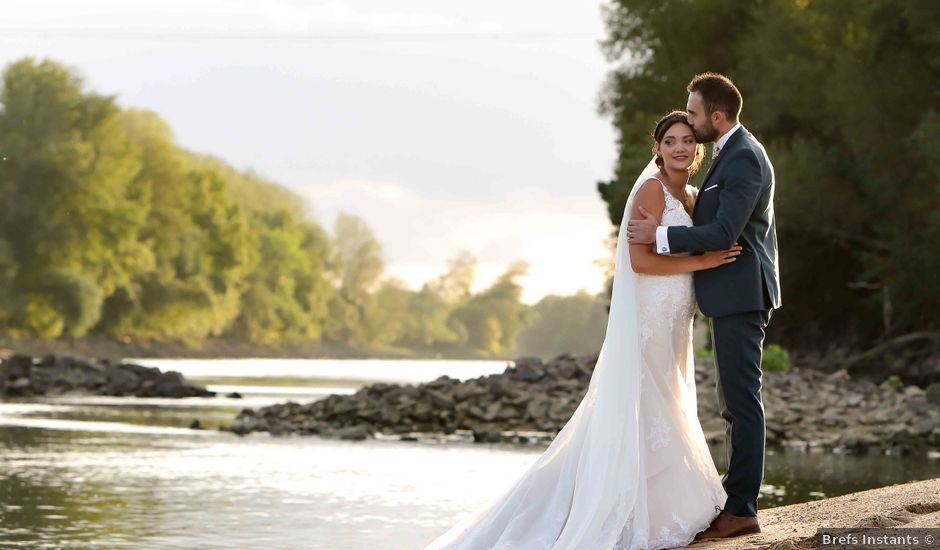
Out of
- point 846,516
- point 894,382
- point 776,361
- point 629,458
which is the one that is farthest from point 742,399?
point 894,382

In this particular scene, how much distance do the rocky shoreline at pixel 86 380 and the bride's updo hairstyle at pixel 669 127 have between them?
27.2 m

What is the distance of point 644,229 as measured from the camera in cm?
681

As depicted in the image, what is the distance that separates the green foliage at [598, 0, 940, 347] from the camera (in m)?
32.6

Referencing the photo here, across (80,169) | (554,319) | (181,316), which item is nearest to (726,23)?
Result: (80,169)

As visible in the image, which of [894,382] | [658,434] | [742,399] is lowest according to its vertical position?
[658,434]

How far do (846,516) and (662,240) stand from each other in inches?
58.6

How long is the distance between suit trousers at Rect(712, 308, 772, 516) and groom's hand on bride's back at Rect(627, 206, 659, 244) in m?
0.48

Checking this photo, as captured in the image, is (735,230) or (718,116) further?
(718,116)

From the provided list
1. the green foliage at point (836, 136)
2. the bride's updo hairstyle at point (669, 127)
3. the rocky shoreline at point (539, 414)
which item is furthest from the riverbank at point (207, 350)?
the bride's updo hairstyle at point (669, 127)

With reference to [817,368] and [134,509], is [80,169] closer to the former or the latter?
[817,368]

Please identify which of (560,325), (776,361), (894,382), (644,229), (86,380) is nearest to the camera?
(644,229)

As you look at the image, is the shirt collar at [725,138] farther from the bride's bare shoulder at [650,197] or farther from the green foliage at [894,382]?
the green foliage at [894,382]

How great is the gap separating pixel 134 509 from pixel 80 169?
56749 millimetres

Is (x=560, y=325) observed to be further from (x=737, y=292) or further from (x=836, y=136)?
(x=737, y=292)
